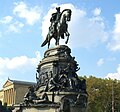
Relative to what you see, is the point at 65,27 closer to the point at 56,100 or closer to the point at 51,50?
the point at 51,50

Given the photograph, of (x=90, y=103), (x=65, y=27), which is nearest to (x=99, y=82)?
(x=90, y=103)

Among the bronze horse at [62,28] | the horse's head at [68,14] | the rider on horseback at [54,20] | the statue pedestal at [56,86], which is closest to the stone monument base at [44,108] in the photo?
the statue pedestal at [56,86]

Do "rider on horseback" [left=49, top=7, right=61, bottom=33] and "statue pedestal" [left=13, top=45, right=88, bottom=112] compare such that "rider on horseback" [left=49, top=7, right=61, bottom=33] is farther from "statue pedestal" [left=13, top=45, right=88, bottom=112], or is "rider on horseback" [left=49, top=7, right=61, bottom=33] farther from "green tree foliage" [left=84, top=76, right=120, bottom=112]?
"green tree foliage" [left=84, top=76, right=120, bottom=112]

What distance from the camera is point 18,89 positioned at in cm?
9744

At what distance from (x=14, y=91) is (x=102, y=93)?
39703 mm

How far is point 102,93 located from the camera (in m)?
63.2

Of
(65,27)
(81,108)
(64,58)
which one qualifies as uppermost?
(65,27)

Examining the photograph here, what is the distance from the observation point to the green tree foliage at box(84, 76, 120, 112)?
61.6 meters

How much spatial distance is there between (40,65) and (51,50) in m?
1.52

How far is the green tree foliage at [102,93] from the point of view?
2424 inches

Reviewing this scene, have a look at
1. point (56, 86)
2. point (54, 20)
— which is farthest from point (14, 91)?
point (56, 86)

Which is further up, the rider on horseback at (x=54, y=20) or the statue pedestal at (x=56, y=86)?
the rider on horseback at (x=54, y=20)

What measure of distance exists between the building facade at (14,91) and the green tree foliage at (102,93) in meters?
29.8

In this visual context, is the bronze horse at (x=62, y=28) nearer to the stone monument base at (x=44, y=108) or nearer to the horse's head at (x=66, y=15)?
the horse's head at (x=66, y=15)
